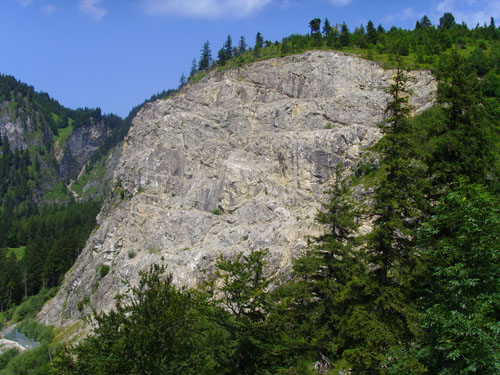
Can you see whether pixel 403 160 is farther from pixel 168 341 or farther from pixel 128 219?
pixel 128 219

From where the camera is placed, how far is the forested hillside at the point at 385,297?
12.7 m

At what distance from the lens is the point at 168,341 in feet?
42.9

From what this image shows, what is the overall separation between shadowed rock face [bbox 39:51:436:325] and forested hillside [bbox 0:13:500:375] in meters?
21.6

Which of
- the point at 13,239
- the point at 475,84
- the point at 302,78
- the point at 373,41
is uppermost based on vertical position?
the point at 373,41

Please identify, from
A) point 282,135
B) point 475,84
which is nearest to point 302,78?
point 282,135

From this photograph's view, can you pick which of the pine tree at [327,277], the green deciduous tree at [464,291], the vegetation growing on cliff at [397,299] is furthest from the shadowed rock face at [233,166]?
the green deciduous tree at [464,291]

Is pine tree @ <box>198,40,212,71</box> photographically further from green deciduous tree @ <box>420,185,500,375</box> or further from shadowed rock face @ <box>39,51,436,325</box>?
green deciduous tree @ <box>420,185,500,375</box>

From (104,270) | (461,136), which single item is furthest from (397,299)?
(104,270)

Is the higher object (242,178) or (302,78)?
(302,78)

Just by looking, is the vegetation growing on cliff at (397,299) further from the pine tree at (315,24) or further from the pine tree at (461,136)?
the pine tree at (315,24)

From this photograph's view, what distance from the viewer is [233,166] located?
53.1m

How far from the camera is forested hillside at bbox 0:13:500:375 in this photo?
502 inches

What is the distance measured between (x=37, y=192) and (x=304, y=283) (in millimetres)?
212481

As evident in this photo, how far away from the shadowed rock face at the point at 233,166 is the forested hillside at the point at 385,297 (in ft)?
70.8
